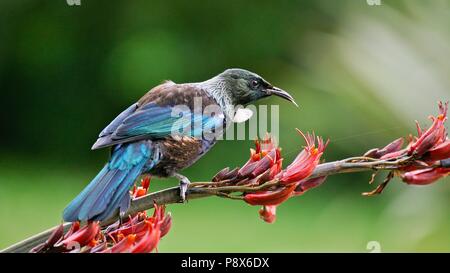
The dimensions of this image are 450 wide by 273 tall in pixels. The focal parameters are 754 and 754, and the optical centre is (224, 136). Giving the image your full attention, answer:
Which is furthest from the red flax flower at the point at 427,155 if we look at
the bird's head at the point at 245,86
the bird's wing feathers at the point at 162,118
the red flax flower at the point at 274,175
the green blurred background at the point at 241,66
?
the green blurred background at the point at 241,66

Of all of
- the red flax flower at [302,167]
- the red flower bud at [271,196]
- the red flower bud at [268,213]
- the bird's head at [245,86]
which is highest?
the bird's head at [245,86]

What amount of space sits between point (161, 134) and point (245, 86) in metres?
0.46

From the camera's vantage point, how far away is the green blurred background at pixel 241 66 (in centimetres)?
366

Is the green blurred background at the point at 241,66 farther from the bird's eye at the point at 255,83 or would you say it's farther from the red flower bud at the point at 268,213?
the red flower bud at the point at 268,213

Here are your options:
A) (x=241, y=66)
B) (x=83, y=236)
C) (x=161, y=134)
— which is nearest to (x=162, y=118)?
(x=161, y=134)

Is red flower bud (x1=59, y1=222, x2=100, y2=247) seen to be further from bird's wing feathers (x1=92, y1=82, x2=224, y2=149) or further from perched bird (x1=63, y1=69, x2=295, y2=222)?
bird's wing feathers (x1=92, y1=82, x2=224, y2=149)

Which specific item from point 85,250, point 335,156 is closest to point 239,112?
point 85,250

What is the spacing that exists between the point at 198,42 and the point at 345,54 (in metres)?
0.84

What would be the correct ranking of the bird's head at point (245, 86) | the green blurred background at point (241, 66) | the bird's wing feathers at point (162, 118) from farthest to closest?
1. the green blurred background at point (241, 66)
2. the bird's head at point (245, 86)
3. the bird's wing feathers at point (162, 118)

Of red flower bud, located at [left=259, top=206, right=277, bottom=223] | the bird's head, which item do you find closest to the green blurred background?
the bird's head

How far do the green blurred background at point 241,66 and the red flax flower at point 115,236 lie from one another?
94.2 inches

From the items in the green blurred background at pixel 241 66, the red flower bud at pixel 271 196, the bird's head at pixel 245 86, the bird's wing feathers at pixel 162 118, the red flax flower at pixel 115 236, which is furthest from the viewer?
the green blurred background at pixel 241 66

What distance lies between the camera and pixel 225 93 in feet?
6.06

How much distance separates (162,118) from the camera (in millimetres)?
1473
